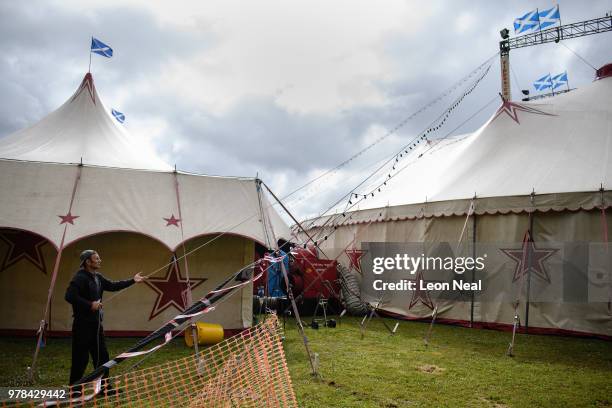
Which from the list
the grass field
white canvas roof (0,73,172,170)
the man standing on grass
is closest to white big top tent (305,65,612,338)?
the grass field

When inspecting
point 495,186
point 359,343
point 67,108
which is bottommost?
point 359,343

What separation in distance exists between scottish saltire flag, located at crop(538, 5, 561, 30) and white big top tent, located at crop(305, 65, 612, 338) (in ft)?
6.93

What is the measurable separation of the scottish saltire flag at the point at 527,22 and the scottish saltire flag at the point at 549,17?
204mm

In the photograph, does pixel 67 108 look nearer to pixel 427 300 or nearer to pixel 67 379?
pixel 67 379

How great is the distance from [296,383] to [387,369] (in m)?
1.32

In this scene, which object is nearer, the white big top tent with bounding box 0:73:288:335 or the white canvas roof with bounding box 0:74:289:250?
the white canvas roof with bounding box 0:74:289:250

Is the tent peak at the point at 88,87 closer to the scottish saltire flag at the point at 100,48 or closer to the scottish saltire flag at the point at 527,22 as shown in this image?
the scottish saltire flag at the point at 100,48

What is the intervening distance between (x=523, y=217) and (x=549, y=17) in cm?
712

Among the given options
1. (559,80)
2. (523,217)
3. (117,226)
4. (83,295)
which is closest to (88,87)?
(117,226)

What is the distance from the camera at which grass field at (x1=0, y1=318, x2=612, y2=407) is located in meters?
4.26

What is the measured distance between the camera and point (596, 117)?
8.80 m

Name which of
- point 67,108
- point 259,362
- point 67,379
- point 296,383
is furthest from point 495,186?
point 67,108

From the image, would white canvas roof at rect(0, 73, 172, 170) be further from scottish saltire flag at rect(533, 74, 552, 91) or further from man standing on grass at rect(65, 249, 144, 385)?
scottish saltire flag at rect(533, 74, 552, 91)

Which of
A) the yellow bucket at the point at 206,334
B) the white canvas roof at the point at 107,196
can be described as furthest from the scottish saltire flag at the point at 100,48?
the yellow bucket at the point at 206,334
